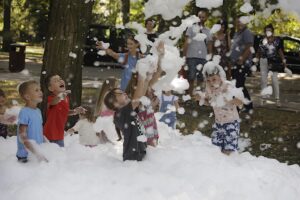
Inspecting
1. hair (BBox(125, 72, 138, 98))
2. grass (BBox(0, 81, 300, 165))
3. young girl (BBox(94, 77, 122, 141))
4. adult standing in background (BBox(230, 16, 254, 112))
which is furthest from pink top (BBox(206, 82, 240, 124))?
adult standing in background (BBox(230, 16, 254, 112))

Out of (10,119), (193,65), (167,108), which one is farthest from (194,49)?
(10,119)

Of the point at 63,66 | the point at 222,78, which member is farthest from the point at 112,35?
the point at 222,78

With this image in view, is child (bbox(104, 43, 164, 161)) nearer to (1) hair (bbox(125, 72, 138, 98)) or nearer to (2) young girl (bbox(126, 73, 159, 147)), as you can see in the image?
(2) young girl (bbox(126, 73, 159, 147))

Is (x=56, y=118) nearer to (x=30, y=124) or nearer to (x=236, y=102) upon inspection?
(x=30, y=124)

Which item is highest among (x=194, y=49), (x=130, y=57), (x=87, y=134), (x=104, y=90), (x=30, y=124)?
(x=194, y=49)

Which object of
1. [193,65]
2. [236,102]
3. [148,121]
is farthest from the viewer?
[193,65]

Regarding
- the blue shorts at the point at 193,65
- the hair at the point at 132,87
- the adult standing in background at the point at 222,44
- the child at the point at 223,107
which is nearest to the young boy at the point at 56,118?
the hair at the point at 132,87

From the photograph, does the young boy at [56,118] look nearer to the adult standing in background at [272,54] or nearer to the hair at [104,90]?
the hair at [104,90]

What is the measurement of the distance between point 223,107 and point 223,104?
0.03 metres

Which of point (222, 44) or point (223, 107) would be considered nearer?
point (223, 107)

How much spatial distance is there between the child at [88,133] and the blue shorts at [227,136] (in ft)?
4.54

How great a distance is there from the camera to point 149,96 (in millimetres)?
6422

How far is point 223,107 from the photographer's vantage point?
6.30 metres

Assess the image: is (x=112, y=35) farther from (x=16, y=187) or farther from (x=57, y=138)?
(x=16, y=187)
